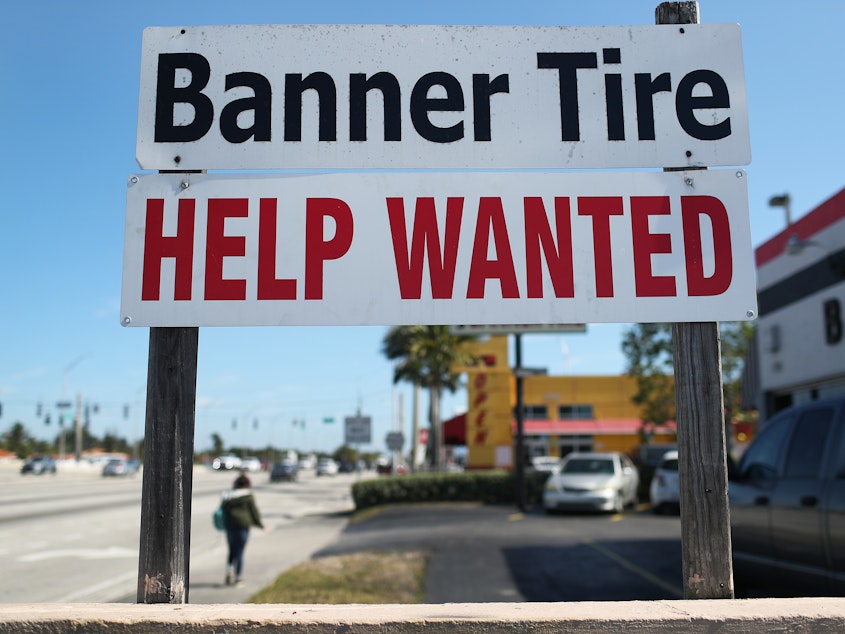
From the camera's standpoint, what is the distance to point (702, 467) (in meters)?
2.91

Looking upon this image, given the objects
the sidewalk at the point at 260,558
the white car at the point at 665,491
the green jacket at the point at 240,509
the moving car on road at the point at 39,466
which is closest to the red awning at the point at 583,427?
the sidewalk at the point at 260,558

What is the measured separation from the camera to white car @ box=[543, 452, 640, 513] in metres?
18.5

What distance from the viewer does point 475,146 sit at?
3.22 m

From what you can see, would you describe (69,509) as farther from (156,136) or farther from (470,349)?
(156,136)

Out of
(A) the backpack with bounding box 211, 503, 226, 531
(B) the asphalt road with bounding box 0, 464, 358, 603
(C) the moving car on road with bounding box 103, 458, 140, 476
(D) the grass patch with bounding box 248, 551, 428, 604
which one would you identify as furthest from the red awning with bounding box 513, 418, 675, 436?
(A) the backpack with bounding box 211, 503, 226, 531

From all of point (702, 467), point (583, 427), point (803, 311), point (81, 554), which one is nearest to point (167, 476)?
point (702, 467)

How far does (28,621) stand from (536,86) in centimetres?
278

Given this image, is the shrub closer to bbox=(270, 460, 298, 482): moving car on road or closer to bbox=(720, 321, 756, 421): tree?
bbox=(720, 321, 756, 421): tree

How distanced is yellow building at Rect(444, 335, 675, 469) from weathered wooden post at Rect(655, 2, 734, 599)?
131ft

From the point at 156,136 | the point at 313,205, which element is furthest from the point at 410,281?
the point at 156,136

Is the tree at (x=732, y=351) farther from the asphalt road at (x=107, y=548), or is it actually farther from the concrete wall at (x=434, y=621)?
the concrete wall at (x=434, y=621)

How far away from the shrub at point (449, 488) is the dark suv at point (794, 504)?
16606mm

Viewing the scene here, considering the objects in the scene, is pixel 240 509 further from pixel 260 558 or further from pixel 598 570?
pixel 598 570

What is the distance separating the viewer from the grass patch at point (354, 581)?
29.1 ft
